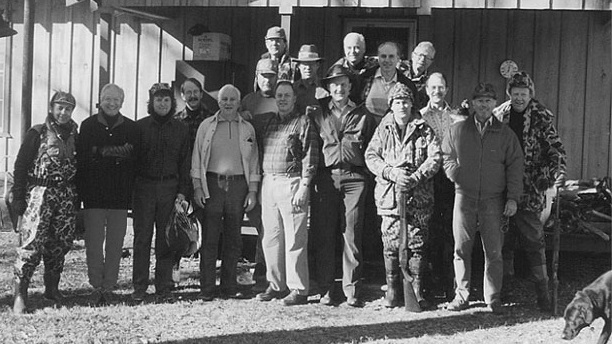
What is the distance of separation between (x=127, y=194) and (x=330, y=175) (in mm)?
1648

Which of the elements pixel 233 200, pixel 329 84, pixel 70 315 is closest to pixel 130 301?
pixel 70 315

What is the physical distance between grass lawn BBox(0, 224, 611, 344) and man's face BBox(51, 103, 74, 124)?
149 cm

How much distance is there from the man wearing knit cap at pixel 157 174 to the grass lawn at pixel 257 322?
18.6 inches

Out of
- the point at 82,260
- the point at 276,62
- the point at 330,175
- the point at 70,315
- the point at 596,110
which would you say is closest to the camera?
the point at 70,315

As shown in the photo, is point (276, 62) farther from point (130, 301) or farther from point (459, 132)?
point (130, 301)

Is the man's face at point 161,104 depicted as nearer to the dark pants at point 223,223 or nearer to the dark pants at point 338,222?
the dark pants at point 223,223

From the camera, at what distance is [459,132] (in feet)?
20.2

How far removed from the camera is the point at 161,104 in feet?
21.0

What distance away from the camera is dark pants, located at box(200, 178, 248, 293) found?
6.50 metres

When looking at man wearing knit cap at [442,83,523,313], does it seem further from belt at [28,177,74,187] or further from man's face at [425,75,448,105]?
belt at [28,177,74,187]

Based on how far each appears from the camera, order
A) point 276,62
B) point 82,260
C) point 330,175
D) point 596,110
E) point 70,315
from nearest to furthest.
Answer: point 70,315 < point 330,175 < point 276,62 < point 82,260 < point 596,110

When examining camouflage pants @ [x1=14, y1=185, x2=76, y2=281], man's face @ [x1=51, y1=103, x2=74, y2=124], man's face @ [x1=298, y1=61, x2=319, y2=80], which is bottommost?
camouflage pants @ [x1=14, y1=185, x2=76, y2=281]

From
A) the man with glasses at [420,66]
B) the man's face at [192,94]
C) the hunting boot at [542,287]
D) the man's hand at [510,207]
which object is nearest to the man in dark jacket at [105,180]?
the man's face at [192,94]

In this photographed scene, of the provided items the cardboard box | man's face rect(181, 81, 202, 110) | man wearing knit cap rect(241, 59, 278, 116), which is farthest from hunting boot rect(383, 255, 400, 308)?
the cardboard box
